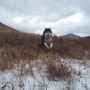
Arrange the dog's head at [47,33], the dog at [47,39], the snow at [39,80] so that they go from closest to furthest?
the snow at [39,80], the dog at [47,39], the dog's head at [47,33]

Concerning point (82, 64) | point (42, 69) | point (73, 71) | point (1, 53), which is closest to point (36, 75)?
point (42, 69)

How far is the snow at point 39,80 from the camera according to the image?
21.0ft

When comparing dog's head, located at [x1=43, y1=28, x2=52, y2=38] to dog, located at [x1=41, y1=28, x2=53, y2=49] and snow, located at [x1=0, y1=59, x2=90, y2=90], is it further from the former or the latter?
snow, located at [x1=0, y1=59, x2=90, y2=90]

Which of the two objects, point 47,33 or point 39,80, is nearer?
point 39,80

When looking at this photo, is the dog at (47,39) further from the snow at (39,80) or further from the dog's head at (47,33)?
the snow at (39,80)

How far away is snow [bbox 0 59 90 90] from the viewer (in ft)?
21.0

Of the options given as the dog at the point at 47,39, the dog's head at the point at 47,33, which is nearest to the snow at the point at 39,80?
the dog at the point at 47,39

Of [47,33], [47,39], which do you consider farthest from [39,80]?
[47,33]

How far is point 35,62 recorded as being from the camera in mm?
8266

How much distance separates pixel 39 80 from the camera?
6836 mm

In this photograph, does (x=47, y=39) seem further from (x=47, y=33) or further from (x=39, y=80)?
(x=39, y=80)

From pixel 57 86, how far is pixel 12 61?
2.20 m

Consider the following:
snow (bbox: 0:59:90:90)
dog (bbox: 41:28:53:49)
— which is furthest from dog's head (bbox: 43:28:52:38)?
snow (bbox: 0:59:90:90)

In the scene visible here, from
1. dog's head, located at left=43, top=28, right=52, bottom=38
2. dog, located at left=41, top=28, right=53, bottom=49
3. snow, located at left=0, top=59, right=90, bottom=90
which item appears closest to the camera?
snow, located at left=0, top=59, right=90, bottom=90
